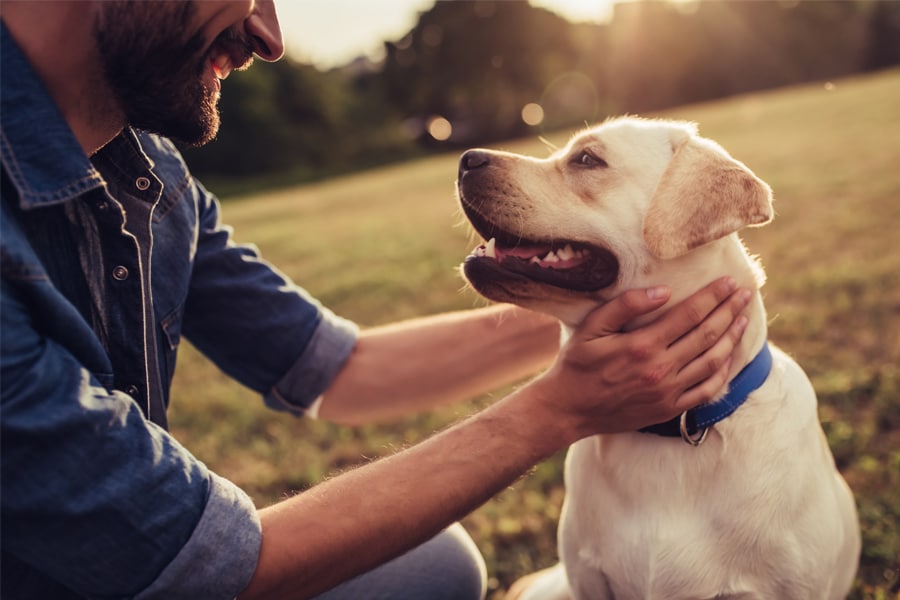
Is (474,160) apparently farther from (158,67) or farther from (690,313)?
(158,67)

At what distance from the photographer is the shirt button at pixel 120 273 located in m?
2.05

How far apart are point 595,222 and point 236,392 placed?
3813 mm

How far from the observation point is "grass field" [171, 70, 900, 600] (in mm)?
3562

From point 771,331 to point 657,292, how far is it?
345 cm

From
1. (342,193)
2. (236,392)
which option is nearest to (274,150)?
(342,193)

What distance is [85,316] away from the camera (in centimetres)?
203

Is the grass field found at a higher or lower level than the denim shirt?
lower

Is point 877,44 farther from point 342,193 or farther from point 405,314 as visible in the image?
point 405,314

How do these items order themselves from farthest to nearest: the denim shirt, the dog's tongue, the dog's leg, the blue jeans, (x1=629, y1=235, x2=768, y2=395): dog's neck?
the dog's leg → the blue jeans → the dog's tongue → (x1=629, y1=235, x2=768, y2=395): dog's neck → the denim shirt

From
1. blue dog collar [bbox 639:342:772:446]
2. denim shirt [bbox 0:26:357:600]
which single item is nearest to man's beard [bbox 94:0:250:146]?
denim shirt [bbox 0:26:357:600]

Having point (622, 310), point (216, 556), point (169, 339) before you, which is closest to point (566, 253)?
point (622, 310)

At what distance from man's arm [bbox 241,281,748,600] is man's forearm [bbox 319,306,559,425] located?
0.76 m

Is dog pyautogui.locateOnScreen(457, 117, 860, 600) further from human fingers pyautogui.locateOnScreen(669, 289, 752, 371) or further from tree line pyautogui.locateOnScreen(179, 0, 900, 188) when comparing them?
tree line pyautogui.locateOnScreen(179, 0, 900, 188)

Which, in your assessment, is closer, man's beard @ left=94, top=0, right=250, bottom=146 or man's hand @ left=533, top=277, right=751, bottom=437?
man's beard @ left=94, top=0, right=250, bottom=146
